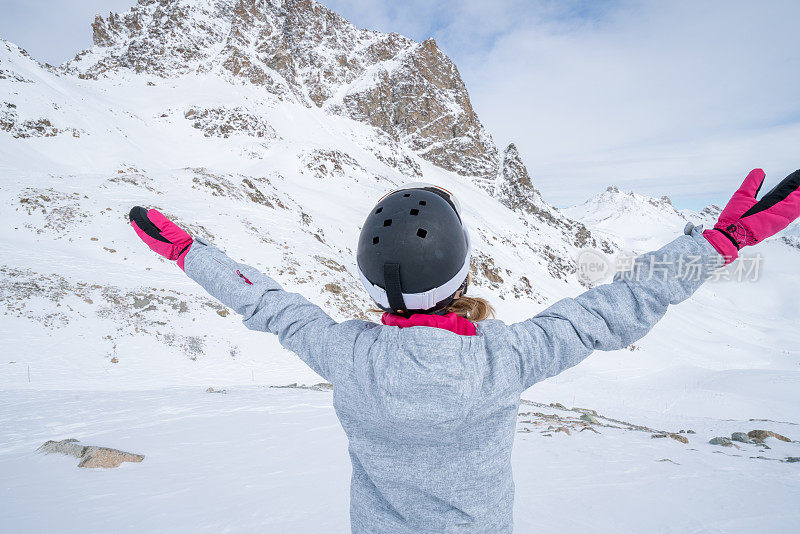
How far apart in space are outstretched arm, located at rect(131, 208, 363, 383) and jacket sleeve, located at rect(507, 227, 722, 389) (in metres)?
0.63

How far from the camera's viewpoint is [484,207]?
194ft

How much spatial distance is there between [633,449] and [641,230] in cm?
22682

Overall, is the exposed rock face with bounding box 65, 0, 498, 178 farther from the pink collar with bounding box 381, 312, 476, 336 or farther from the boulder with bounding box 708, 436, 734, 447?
the pink collar with bounding box 381, 312, 476, 336

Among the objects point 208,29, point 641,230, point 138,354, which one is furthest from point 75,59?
point 641,230

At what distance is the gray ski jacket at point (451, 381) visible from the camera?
1.15 meters

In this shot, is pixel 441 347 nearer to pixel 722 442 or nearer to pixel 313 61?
pixel 722 442

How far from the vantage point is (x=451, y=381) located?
1.12 meters

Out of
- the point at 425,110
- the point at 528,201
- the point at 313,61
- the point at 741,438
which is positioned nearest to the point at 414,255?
the point at 741,438

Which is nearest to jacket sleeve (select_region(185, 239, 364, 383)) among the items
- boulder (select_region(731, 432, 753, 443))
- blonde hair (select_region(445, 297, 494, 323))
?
blonde hair (select_region(445, 297, 494, 323))

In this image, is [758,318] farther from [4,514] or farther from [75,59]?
[75,59]

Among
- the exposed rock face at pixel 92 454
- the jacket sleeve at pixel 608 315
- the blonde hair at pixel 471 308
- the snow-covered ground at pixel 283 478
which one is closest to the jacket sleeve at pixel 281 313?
the blonde hair at pixel 471 308

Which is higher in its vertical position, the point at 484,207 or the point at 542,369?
the point at 484,207

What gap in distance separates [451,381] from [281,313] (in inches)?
30.9

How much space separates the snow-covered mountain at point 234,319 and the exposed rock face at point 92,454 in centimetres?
19
